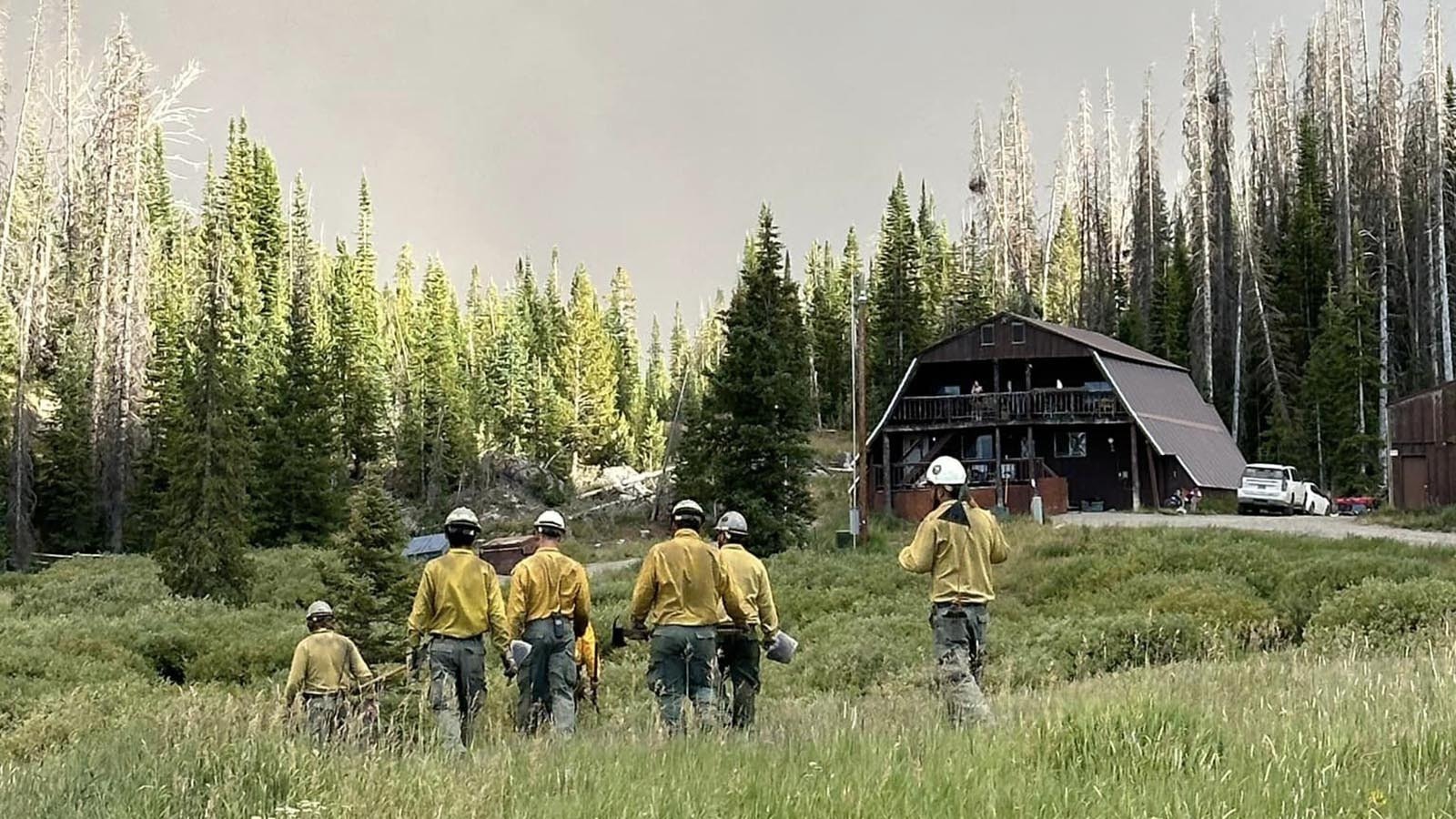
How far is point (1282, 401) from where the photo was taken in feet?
182

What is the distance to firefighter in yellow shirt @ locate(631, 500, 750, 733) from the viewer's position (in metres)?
9.21

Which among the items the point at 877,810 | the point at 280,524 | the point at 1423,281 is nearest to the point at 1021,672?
the point at 877,810

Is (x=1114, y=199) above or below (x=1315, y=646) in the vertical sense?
above

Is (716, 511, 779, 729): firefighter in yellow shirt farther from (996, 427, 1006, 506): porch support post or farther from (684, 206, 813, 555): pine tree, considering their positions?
(996, 427, 1006, 506): porch support post

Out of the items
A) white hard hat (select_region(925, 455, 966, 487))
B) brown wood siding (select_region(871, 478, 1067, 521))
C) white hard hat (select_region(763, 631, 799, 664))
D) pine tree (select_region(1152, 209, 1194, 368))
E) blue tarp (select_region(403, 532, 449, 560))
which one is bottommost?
blue tarp (select_region(403, 532, 449, 560))

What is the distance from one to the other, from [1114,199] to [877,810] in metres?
89.1

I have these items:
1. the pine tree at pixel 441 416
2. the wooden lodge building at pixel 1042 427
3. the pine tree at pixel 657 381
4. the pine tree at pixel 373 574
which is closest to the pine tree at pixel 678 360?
the pine tree at pixel 657 381

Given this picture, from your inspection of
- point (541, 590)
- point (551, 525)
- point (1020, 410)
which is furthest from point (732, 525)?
point (1020, 410)

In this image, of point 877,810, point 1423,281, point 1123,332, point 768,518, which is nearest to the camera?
point 877,810

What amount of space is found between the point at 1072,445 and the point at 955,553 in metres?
39.7

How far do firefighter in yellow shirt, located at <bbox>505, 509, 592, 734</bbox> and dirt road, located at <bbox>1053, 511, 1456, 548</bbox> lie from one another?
22390 millimetres

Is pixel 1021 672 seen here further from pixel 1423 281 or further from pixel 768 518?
pixel 1423 281

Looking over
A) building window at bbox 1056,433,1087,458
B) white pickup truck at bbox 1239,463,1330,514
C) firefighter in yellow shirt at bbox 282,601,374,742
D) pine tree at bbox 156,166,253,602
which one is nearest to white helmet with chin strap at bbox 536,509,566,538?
firefighter in yellow shirt at bbox 282,601,374,742

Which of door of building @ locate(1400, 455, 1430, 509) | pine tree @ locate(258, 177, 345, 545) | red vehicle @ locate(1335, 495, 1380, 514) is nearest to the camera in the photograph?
door of building @ locate(1400, 455, 1430, 509)
